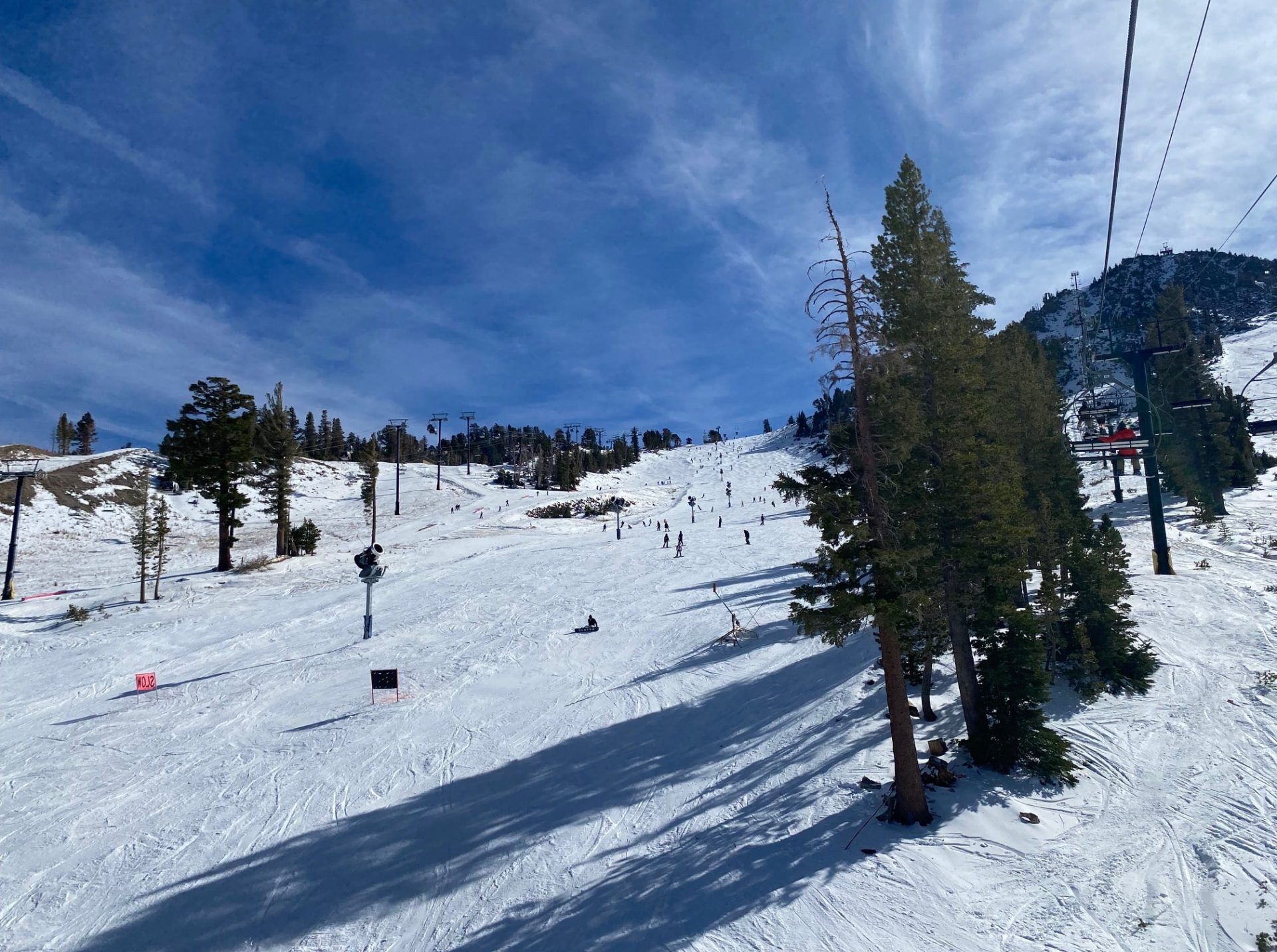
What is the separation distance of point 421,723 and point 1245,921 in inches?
688

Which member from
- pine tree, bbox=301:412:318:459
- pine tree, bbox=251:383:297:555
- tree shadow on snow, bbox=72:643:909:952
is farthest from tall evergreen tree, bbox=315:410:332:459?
tree shadow on snow, bbox=72:643:909:952

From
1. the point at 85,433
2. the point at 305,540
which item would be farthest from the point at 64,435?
the point at 305,540

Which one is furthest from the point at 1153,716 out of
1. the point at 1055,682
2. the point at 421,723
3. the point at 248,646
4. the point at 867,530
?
the point at 248,646

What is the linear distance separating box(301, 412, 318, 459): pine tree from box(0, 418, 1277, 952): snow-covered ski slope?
4508 inches

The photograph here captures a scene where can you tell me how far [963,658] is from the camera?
48.3 ft

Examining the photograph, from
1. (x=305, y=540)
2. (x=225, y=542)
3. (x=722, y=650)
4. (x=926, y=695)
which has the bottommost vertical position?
(x=926, y=695)

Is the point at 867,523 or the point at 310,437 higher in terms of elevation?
the point at 310,437

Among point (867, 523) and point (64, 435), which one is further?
point (64, 435)

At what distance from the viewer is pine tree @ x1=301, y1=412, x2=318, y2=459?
5330 inches

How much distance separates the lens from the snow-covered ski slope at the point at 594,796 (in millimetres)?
10016

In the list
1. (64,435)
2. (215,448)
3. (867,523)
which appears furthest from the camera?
(64,435)

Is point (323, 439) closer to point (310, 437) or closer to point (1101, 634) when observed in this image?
point (310, 437)

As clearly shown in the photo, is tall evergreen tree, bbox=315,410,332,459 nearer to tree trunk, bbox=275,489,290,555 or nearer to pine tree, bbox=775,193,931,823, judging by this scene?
tree trunk, bbox=275,489,290,555

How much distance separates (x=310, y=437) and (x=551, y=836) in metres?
147
